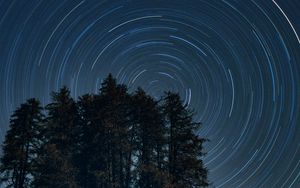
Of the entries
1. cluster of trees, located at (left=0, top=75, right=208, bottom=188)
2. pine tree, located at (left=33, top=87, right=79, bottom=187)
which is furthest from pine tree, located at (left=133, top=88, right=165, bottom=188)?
pine tree, located at (left=33, top=87, right=79, bottom=187)

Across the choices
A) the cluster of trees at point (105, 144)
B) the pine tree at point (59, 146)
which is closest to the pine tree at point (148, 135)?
the cluster of trees at point (105, 144)

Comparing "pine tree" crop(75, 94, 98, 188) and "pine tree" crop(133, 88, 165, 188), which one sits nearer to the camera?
"pine tree" crop(133, 88, 165, 188)

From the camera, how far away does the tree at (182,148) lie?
96.7 feet

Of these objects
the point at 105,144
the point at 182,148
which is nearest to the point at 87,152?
the point at 105,144

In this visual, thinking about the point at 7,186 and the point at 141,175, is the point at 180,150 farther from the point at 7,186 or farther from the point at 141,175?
the point at 7,186

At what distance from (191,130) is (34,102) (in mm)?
13077

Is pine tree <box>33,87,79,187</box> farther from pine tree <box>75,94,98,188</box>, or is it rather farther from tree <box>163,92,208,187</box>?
tree <box>163,92,208,187</box>

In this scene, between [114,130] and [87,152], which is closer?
[114,130]

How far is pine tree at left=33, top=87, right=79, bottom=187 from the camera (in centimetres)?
2992

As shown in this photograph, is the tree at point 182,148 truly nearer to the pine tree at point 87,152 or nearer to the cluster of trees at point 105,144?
the cluster of trees at point 105,144

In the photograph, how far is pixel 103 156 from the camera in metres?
32.4

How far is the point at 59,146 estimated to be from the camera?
3262 cm

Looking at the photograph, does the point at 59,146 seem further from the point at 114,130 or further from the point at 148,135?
the point at 148,135

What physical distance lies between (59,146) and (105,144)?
3.74 metres
